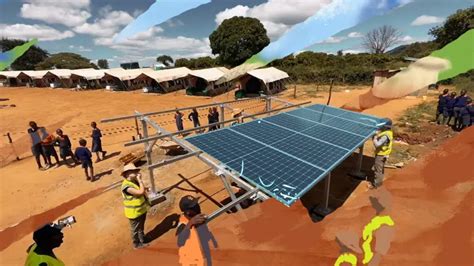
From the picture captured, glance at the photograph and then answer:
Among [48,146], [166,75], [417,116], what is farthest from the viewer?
[166,75]

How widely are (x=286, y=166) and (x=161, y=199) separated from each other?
474cm

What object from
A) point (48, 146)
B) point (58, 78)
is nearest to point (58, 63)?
point (58, 78)

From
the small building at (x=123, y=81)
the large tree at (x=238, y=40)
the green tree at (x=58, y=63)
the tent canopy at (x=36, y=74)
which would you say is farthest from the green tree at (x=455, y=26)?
the green tree at (x=58, y=63)

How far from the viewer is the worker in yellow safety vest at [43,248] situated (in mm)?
3205

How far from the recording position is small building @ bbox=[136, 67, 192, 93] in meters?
35.6

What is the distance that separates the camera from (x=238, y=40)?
3891 cm

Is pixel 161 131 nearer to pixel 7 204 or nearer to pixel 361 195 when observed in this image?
pixel 7 204

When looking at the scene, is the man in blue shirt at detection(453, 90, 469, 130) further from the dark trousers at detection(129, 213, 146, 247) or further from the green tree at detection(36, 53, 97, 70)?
the green tree at detection(36, 53, 97, 70)

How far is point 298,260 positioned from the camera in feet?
17.4

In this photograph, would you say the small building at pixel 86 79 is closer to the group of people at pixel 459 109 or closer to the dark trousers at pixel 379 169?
the dark trousers at pixel 379 169

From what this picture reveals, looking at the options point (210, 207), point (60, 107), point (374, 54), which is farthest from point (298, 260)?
point (374, 54)

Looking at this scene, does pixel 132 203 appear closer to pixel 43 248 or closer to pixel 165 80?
pixel 43 248

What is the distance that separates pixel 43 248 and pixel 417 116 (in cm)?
2129

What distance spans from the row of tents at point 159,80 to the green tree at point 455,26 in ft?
62.6
